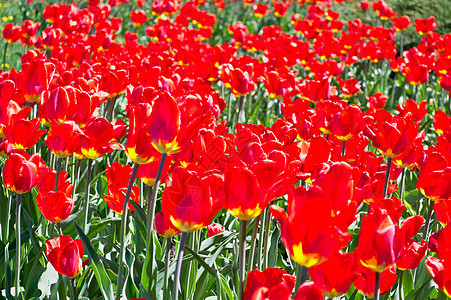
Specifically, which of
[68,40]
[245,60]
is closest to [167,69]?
[245,60]

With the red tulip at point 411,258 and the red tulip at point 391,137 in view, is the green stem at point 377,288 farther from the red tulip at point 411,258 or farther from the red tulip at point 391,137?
the red tulip at point 391,137

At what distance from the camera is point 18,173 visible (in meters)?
1.58

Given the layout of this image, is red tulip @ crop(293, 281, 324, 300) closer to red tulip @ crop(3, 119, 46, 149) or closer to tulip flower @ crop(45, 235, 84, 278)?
tulip flower @ crop(45, 235, 84, 278)

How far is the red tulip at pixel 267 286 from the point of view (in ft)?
3.05

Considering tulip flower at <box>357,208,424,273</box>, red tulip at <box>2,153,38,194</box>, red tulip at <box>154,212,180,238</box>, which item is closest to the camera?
tulip flower at <box>357,208,424,273</box>

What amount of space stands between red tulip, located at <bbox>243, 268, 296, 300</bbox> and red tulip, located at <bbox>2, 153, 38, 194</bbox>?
81cm

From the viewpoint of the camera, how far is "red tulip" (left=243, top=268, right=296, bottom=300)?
36.5 inches

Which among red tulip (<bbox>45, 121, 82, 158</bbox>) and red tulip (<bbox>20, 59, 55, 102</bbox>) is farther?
Answer: red tulip (<bbox>20, 59, 55, 102</bbox>)

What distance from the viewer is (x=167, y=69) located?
3689 millimetres

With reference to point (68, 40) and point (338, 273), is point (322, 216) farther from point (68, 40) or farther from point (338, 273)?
point (68, 40)

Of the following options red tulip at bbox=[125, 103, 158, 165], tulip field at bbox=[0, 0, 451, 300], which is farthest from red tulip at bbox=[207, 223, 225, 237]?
red tulip at bbox=[125, 103, 158, 165]

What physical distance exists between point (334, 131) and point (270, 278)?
149 centimetres

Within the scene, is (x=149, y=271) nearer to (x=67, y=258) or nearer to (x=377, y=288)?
(x=67, y=258)

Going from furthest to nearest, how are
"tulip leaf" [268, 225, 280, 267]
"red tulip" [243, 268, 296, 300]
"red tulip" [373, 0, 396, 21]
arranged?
"red tulip" [373, 0, 396, 21], "tulip leaf" [268, 225, 280, 267], "red tulip" [243, 268, 296, 300]
